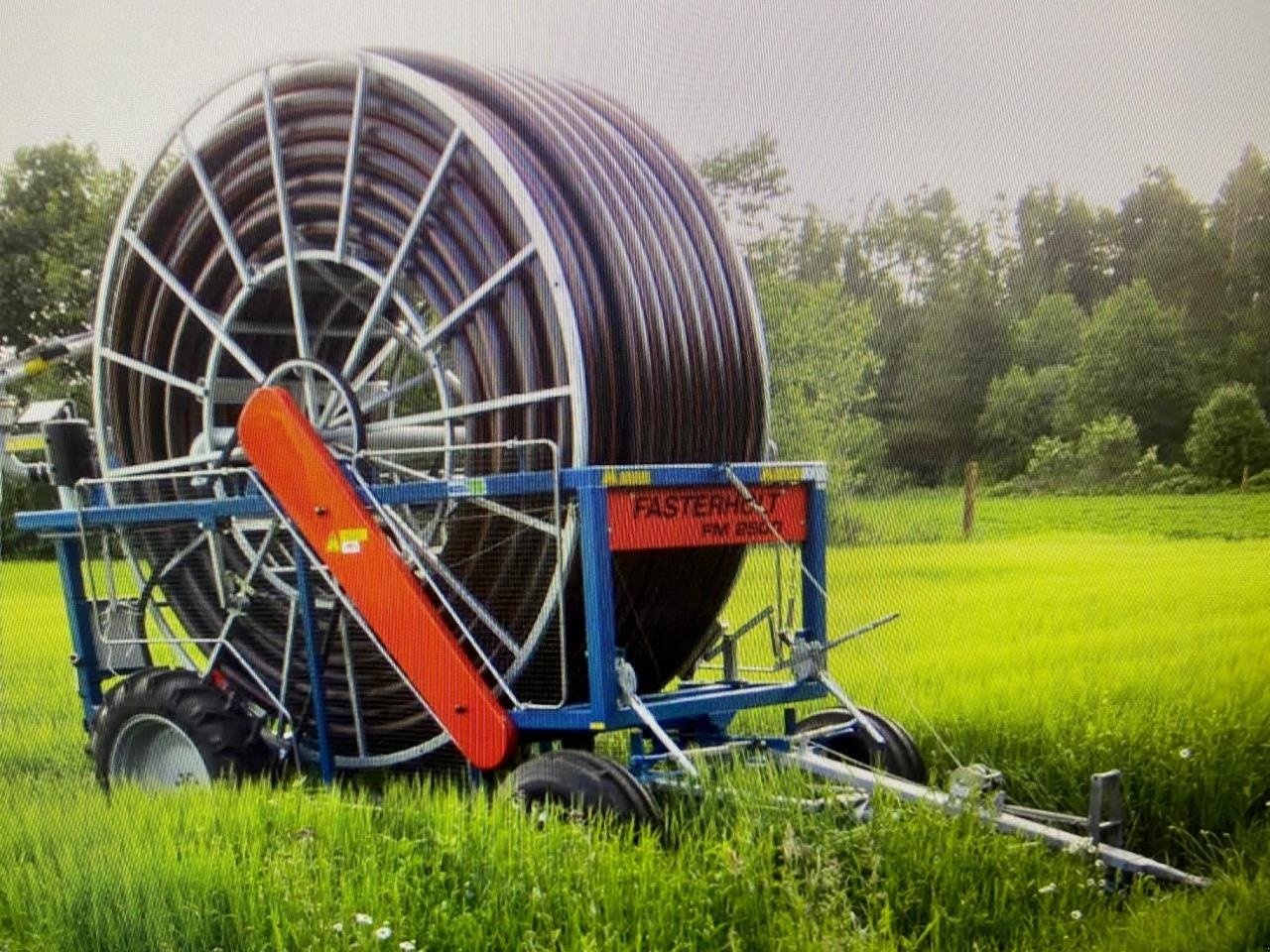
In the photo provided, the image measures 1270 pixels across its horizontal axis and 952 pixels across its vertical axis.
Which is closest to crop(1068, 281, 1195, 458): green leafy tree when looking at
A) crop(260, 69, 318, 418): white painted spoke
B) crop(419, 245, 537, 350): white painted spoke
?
crop(419, 245, 537, 350): white painted spoke

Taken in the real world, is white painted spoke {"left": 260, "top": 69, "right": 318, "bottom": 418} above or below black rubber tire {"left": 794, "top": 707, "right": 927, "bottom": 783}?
above

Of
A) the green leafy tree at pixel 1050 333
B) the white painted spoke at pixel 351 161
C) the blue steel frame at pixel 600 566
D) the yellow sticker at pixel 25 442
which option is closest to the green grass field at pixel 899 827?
the blue steel frame at pixel 600 566

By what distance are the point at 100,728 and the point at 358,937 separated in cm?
283

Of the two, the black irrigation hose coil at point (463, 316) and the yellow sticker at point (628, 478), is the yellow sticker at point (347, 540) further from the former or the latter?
the yellow sticker at point (628, 478)

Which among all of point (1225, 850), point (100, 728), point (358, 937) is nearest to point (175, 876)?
point (358, 937)

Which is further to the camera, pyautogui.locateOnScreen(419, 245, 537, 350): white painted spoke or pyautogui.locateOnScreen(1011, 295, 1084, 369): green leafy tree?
pyautogui.locateOnScreen(1011, 295, 1084, 369): green leafy tree

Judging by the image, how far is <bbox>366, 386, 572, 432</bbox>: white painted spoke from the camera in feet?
18.8

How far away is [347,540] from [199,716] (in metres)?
1.02

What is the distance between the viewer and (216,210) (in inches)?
270

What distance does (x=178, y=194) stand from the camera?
23.8 feet

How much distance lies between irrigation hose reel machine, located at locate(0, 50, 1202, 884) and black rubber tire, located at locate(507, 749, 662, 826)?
0.04ft

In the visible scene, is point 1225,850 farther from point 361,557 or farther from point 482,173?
point 482,173

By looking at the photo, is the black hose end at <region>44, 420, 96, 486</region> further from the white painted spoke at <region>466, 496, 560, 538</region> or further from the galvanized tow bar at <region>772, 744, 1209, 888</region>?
the galvanized tow bar at <region>772, 744, 1209, 888</region>

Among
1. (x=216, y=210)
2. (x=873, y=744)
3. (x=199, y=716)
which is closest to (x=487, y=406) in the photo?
(x=199, y=716)
